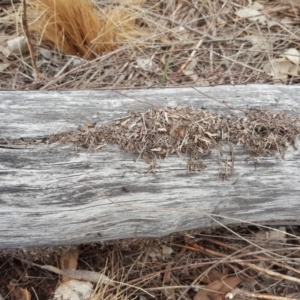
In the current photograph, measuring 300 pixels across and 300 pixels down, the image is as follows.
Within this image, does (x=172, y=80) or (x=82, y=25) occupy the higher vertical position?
(x=82, y=25)

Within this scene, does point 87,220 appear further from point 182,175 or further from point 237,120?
point 237,120

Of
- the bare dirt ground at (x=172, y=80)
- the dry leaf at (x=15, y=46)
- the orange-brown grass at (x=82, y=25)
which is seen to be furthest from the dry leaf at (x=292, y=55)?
the dry leaf at (x=15, y=46)

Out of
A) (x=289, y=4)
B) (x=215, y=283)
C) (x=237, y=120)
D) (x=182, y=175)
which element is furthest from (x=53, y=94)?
(x=289, y=4)

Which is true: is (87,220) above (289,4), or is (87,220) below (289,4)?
below

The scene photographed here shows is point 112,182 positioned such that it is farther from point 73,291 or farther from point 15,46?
point 15,46

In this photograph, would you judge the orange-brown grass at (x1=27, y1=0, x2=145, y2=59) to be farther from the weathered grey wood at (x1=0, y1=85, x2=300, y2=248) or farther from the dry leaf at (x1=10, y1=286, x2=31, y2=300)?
the dry leaf at (x1=10, y1=286, x2=31, y2=300)

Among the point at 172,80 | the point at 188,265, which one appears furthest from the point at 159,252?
the point at 172,80
